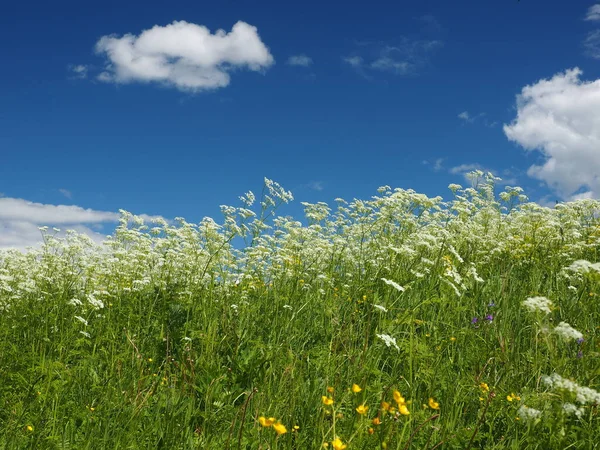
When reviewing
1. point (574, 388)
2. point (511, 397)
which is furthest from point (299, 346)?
point (574, 388)

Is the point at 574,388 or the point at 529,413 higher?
the point at 574,388

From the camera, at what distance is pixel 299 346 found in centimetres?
488

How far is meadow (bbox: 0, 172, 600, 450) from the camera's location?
11.1 ft

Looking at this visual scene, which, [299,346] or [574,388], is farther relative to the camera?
[299,346]

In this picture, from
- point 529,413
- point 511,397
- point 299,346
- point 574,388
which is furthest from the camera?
point 299,346

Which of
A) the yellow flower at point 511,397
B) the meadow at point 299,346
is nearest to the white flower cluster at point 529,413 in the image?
the meadow at point 299,346

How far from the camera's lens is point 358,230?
912 cm

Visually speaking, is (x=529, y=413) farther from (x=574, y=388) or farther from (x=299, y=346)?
(x=299, y=346)

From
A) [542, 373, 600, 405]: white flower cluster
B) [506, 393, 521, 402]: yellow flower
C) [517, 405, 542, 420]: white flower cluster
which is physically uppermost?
[542, 373, 600, 405]: white flower cluster

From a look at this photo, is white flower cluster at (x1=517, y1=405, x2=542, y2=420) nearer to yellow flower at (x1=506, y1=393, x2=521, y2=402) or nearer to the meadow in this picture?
the meadow

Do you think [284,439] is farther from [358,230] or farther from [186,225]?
[358,230]

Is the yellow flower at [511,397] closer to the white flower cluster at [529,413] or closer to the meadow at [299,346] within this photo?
the meadow at [299,346]

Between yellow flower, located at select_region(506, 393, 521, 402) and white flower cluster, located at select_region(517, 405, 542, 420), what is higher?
yellow flower, located at select_region(506, 393, 521, 402)

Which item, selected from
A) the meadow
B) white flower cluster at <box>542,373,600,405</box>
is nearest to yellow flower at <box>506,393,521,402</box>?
the meadow
